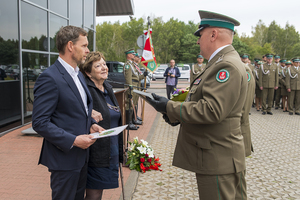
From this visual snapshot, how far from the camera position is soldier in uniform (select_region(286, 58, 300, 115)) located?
11.5m

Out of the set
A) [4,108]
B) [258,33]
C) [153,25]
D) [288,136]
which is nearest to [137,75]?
[4,108]

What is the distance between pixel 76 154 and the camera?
210 cm

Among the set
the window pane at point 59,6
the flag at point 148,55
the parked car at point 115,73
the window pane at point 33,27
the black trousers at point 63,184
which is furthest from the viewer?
the parked car at point 115,73

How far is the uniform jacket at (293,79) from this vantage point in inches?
454

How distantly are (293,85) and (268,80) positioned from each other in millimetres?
1397

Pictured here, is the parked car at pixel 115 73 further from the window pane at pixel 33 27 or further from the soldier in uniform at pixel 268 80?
the window pane at pixel 33 27

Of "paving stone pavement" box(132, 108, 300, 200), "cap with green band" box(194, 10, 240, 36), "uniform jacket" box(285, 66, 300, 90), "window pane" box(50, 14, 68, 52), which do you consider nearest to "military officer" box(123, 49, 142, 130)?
"paving stone pavement" box(132, 108, 300, 200)

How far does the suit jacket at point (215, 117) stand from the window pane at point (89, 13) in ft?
36.1

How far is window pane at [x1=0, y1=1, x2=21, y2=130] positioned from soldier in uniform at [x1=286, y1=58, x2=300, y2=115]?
35.9 feet

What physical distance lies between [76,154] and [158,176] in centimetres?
277

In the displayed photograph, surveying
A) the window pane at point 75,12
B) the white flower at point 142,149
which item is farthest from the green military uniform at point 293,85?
the window pane at point 75,12

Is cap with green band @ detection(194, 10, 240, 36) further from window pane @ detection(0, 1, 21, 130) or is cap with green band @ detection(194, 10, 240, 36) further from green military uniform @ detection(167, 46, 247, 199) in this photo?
window pane @ detection(0, 1, 21, 130)

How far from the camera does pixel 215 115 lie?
186 cm

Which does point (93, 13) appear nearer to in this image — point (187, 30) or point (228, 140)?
point (228, 140)
